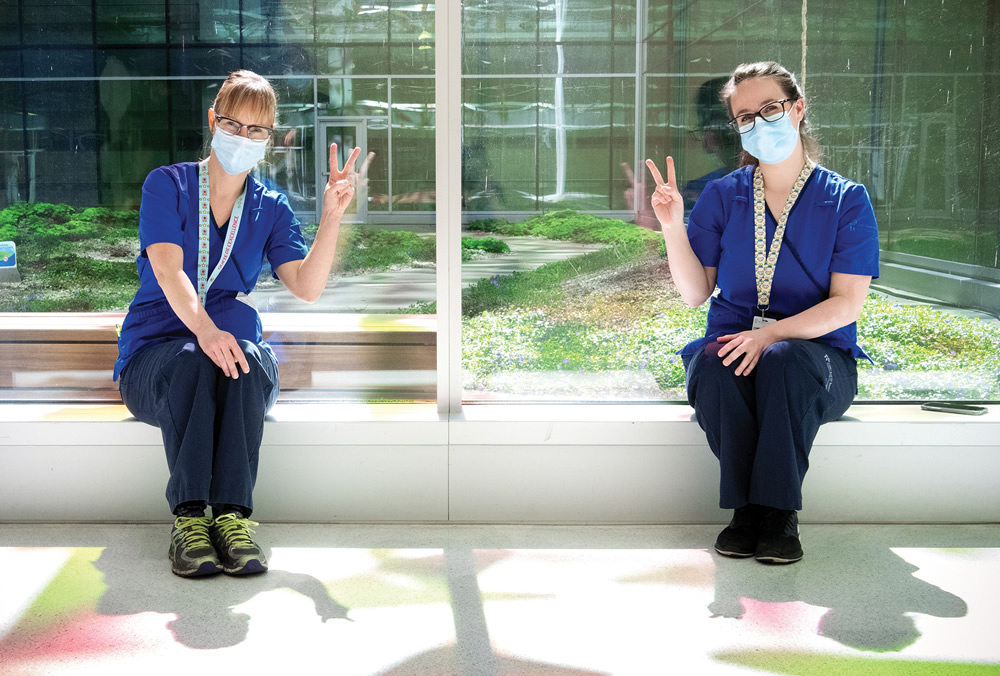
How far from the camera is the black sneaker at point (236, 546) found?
84.1 inches

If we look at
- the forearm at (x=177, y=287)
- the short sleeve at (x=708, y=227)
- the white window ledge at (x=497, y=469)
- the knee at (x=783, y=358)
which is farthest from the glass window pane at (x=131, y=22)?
the knee at (x=783, y=358)

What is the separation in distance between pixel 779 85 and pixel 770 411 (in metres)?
0.81

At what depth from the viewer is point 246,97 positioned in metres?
2.32

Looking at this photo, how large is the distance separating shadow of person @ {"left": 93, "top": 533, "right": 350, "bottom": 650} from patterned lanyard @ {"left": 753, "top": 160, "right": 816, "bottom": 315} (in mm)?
1265

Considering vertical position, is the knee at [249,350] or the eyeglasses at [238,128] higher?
the eyeglasses at [238,128]

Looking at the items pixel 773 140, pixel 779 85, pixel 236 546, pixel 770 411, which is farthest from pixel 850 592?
pixel 236 546

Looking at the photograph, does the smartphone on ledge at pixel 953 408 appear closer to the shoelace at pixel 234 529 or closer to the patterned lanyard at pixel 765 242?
the patterned lanyard at pixel 765 242

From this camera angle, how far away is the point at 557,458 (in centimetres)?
254

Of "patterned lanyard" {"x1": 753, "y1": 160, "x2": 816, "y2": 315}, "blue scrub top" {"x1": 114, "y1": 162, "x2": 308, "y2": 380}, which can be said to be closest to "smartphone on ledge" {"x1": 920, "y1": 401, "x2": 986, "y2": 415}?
"patterned lanyard" {"x1": 753, "y1": 160, "x2": 816, "y2": 315}

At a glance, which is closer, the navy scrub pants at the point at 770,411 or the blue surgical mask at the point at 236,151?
the navy scrub pants at the point at 770,411

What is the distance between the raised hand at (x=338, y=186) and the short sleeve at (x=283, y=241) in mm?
101

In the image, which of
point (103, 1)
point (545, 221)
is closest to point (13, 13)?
point (103, 1)

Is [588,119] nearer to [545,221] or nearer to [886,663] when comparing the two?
[545,221]

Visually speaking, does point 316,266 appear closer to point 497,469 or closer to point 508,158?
point 508,158
